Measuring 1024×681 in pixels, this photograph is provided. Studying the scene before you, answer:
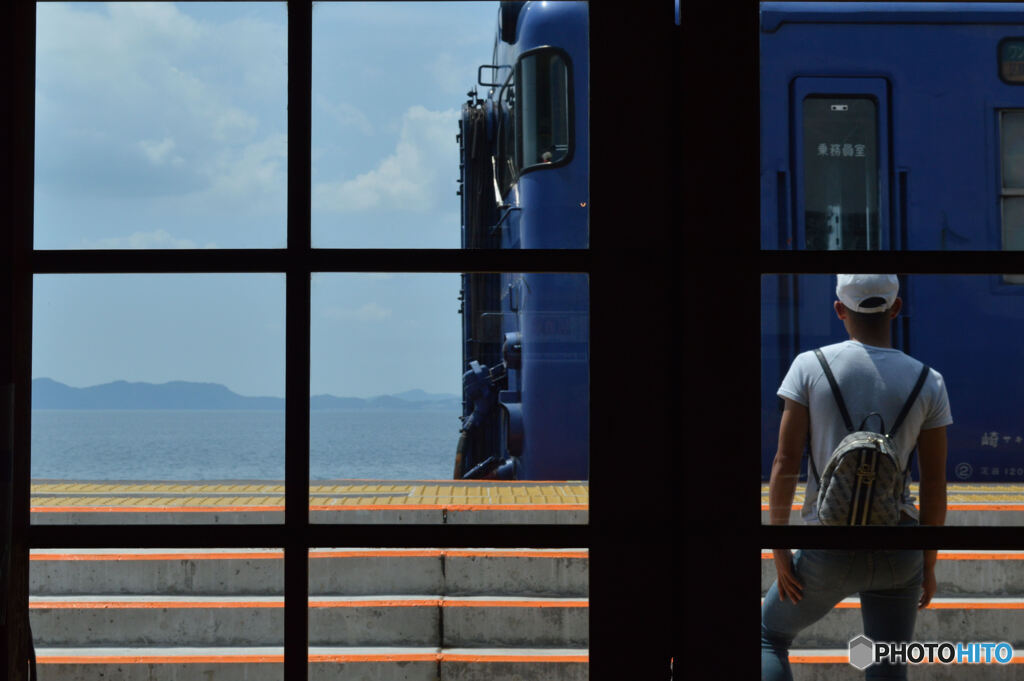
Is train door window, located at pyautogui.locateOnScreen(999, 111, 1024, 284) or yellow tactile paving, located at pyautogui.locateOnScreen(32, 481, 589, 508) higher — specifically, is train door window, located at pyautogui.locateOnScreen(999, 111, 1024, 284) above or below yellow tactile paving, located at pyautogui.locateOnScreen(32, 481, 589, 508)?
above

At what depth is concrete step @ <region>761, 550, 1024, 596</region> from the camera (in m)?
3.16

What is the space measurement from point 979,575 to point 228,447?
43196 mm

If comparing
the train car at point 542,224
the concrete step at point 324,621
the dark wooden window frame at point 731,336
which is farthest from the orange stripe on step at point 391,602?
the dark wooden window frame at point 731,336

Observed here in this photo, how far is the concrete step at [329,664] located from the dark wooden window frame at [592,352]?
2.02 meters

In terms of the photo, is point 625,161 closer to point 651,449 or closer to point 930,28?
point 651,449

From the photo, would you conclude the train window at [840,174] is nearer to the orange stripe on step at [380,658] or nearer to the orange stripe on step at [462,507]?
the orange stripe on step at [462,507]

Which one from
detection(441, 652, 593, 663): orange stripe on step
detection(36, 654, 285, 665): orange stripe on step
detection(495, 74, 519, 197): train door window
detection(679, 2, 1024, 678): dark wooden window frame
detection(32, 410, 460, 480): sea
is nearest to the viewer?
detection(679, 2, 1024, 678): dark wooden window frame

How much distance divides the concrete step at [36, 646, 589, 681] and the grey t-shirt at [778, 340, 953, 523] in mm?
1493

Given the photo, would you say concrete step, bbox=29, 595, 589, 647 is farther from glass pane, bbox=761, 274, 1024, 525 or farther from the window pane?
the window pane

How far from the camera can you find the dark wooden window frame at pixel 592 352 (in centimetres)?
88

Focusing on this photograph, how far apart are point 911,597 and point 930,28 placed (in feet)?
10.4

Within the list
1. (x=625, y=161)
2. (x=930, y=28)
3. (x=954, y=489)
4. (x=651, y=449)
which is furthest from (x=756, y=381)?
(x=930, y=28)

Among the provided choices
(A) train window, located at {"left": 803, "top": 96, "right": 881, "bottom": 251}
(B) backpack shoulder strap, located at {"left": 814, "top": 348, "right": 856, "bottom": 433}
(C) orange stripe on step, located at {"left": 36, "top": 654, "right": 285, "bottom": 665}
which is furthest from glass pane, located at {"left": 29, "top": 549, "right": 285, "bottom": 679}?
(A) train window, located at {"left": 803, "top": 96, "right": 881, "bottom": 251}

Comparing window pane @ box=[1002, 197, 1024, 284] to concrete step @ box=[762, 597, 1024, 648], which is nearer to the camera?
concrete step @ box=[762, 597, 1024, 648]
